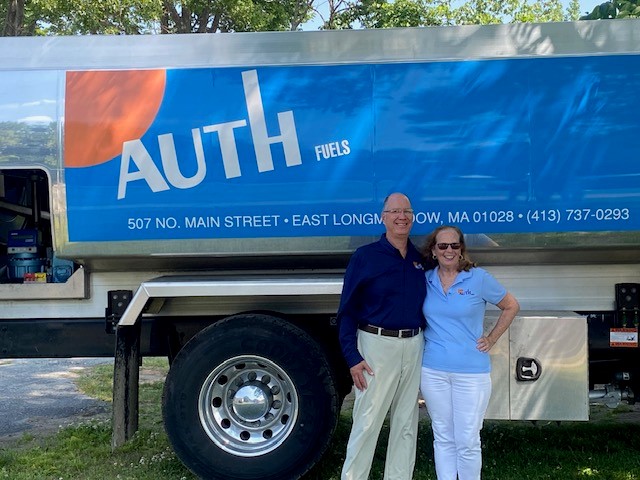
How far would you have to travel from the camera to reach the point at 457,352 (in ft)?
11.2

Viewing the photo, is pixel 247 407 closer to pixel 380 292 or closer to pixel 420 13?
pixel 380 292

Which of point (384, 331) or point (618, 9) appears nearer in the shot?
point (384, 331)

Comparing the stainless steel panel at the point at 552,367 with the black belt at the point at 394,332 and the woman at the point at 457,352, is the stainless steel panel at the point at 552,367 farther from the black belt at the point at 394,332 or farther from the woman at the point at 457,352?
the black belt at the point at 394,332

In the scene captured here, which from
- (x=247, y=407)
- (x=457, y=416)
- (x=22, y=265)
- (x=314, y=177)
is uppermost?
(x=314, y=177)

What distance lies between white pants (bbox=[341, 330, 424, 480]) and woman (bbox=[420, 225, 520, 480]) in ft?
0.35

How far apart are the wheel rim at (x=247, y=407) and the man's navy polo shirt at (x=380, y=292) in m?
0.76

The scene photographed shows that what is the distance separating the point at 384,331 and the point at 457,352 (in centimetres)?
38

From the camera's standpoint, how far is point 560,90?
3.96 metres

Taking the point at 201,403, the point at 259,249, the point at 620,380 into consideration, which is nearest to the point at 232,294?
the point at 259,249

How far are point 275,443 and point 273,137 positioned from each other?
1.83 meters

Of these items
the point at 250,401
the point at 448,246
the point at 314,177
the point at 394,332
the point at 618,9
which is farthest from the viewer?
the point at 618,9

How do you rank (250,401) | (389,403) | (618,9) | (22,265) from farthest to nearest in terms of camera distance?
1. (618,9)
2. (22,265)
3. (250,401)
4. (389,403)

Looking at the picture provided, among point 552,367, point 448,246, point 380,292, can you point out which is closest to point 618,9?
point 552,367

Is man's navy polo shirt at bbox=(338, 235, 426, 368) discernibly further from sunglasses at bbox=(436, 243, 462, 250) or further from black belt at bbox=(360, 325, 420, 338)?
sunglasses at bbox=(436, 243, 462, 250)
